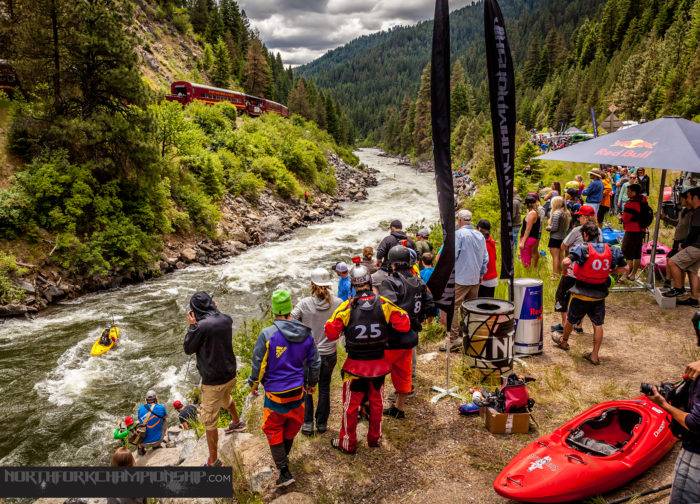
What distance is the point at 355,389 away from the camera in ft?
17.2

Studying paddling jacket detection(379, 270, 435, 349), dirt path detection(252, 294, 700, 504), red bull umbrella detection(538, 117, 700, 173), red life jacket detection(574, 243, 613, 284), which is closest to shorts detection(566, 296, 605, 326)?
red life jacket detection(574, 243, 613, 284)

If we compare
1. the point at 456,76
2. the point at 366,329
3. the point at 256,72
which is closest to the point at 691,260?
the point at 366,329

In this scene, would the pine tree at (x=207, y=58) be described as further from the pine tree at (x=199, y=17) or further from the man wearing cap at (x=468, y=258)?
the man wearing cap at (x=468, y=258)

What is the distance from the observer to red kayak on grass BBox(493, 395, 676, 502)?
14.1 ft

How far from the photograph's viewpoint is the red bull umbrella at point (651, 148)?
6.76 m

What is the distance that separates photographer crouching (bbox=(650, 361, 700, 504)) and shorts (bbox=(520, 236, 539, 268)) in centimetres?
Answer: 753

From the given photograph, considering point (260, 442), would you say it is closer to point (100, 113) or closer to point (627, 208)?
point (627, 208)

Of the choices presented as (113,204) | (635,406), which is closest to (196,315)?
(635,406)

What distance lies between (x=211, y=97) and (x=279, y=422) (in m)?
38.4

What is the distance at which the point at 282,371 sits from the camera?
4.87 metres

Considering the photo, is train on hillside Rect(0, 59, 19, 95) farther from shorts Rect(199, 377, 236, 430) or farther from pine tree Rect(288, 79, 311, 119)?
pine tree Rect(288, 79, 311, 119)

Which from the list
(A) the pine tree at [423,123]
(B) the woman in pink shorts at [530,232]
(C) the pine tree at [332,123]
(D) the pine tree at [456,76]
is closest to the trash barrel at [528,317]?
(B) the woman in pink shorts at [530,232]

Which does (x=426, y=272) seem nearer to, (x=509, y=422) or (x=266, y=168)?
(x=509, y=422)

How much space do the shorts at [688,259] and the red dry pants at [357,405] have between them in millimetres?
6252
